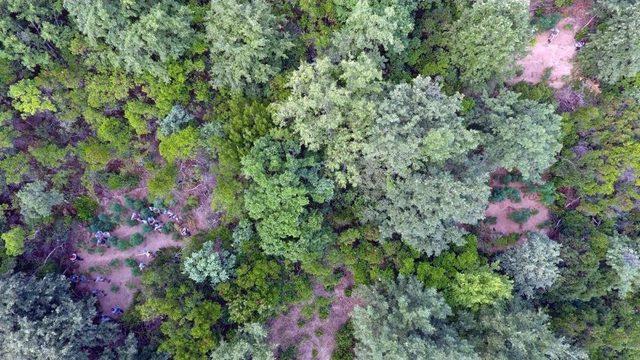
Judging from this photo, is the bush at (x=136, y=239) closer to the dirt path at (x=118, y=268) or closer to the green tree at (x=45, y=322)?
the dirt path at (x=118, y=268)

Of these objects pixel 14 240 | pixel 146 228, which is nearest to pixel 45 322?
pixel 14 240

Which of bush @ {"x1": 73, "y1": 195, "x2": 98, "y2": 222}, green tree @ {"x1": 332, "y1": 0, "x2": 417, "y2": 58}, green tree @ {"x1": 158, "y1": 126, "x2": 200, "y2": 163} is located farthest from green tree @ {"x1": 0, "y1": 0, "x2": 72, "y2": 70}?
green tree @ {"x1": 332, "y1": 0, "x2": 417, "y2": 58}

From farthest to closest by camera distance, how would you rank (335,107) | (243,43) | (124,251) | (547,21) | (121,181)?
1. (124,251)
2. (547,21)
3. (121,181)
4. (243,43)
5. (335,107)

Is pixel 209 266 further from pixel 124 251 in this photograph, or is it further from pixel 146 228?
pixel 124 251

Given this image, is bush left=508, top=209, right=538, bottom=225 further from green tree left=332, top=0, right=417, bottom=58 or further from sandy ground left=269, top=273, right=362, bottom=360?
green tree left=332, top=0, right=417, bottom=58

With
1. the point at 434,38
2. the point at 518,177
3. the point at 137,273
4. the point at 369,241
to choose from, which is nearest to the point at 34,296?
the point at 137,273

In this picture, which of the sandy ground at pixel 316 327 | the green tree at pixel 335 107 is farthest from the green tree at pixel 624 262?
the green tree at pixel 335 107

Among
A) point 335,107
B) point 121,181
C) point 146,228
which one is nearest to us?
point 335,107
